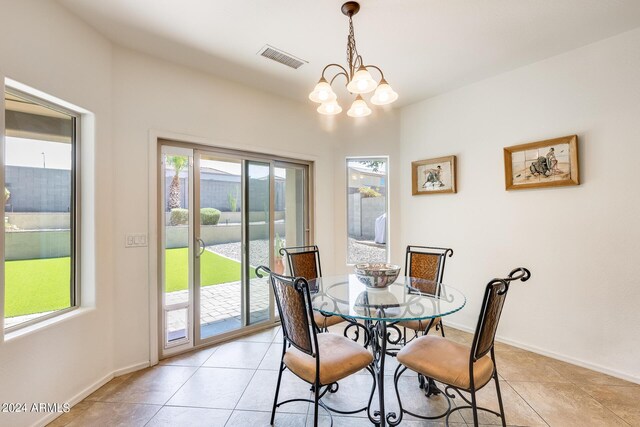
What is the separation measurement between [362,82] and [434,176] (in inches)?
88.2

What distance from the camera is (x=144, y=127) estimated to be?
2533 millimetres

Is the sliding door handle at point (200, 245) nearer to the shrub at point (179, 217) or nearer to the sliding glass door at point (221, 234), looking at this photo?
the sliding glass door at point (221, 234)

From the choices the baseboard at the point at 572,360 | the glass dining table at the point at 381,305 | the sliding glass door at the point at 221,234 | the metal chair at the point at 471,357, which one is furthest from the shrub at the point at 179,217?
the baseboard at the point at 572,360

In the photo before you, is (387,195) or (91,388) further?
(387,195)

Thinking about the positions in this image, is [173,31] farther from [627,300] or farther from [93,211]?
[627,300]

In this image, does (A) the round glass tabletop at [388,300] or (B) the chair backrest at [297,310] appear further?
(A) the round glass tabletop at [388,300]

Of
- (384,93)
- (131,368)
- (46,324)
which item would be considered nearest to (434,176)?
(384,93)

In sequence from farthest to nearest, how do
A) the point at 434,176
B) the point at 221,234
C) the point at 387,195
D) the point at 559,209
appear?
1. the point at 387,195
2. the point at 434,176
3. the point at 221,234
4. the point at 559,209

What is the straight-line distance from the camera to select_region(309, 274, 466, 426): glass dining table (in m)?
1.67

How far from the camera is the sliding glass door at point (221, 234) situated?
2736 millimetres

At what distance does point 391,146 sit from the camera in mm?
3918

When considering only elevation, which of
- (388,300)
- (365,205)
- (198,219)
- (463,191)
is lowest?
(388,300)

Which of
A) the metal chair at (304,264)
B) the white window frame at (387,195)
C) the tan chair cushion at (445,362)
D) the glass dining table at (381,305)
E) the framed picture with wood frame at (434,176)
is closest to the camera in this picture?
the tan chair cushion at (445,362)

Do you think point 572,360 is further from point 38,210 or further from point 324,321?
point 38,210
